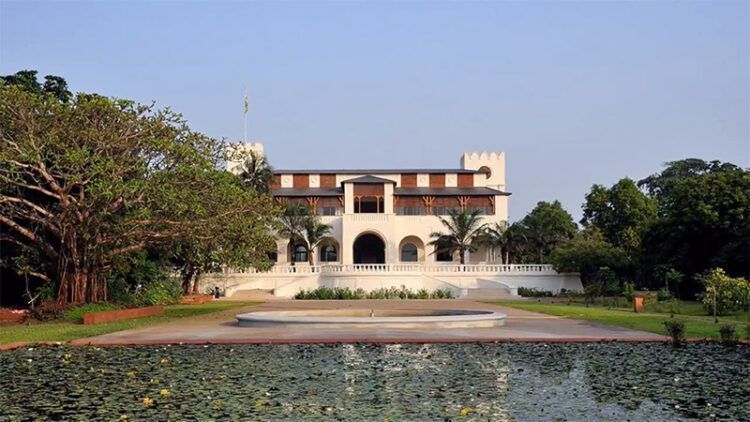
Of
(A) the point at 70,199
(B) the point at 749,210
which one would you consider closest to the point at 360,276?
(B) the point at 749,210

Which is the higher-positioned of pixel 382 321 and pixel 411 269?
pixel 411 269

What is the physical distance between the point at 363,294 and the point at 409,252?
2043 cm

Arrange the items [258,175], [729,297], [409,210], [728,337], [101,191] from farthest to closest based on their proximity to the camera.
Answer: [409,210] → [258,175] → [729,297] → [101,191] → [728,337]

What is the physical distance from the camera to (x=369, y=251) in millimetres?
64875

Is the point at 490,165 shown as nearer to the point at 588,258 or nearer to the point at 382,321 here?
the point at 588,258

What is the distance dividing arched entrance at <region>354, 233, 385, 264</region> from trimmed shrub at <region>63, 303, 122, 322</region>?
40.3m

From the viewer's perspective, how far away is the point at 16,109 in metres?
22.4

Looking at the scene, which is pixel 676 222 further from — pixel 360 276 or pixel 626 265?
pixel 360 276

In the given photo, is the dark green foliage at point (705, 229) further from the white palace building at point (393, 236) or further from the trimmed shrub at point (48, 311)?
the trimmed shrub at point (48, 311)

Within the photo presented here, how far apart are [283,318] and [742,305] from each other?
1676 cm

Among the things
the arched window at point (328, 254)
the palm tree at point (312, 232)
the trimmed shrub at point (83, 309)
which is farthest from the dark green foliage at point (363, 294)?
the trimmed shrub at point (83, 309)

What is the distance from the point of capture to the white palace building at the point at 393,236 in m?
48.6

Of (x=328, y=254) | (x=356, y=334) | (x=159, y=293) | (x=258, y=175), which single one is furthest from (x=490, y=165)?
(x=356, y=334)

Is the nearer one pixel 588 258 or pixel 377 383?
pixel 377 383
